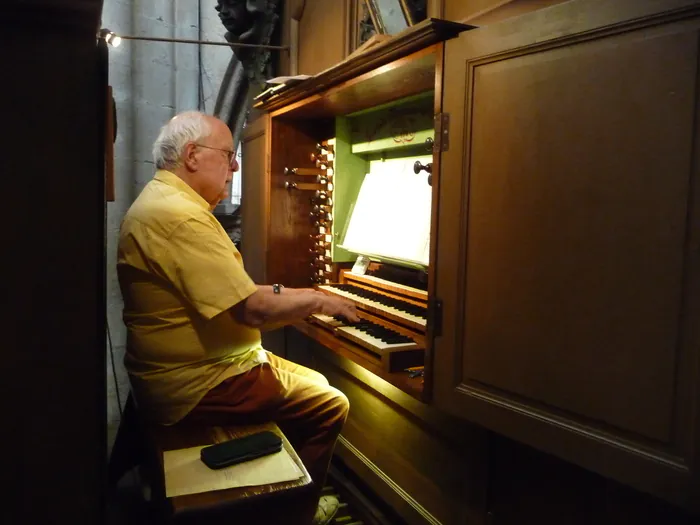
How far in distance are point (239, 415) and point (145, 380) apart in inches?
13.9

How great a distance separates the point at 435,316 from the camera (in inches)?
74.1

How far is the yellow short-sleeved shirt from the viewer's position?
2.12 m

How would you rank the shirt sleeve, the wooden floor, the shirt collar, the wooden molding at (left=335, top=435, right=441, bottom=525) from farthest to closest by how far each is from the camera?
1. the wooden floor
2. the wooden molding at (left=335, top=435, right=441, bottom=525)
3. the shirt collar
4. the shirt sleeve

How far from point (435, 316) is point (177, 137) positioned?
127 cm

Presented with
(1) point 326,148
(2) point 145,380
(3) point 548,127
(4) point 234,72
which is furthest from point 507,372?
(4) point 234,72

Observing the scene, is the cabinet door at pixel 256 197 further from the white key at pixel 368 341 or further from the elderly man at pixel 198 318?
the white key at pixel 368 341

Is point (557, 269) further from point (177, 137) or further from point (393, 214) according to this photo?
point (177, 137)

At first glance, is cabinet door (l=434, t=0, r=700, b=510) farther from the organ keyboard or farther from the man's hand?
the man's hand

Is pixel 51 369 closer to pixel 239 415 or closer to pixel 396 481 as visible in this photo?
pixel 239 415

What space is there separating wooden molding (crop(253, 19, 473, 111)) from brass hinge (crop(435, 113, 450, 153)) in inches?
9.4

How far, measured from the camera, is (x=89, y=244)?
1.18 meters

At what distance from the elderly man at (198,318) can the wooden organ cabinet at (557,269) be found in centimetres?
31

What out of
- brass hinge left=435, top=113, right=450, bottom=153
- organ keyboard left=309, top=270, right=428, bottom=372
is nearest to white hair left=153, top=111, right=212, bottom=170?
organ keyboard left=309, top=270, right=428, bottom=372

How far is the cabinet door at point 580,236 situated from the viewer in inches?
50.4
